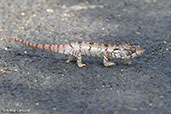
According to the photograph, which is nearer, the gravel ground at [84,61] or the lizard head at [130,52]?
the gravel ground at [84,61]

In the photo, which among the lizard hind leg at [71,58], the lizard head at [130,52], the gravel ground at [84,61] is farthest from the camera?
the lizard hind leg at [71,58]

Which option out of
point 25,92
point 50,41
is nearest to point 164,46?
point 50,41

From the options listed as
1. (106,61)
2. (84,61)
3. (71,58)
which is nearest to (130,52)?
(106,61)

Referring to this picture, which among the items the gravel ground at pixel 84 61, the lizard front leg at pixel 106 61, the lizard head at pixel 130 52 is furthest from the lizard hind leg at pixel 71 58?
the lizard head at pixel 130 52

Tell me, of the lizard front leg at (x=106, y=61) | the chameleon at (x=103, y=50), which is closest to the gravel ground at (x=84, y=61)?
the lizard front leg at (x=106, y=61)

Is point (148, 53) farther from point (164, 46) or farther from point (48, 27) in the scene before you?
point (48, 27)

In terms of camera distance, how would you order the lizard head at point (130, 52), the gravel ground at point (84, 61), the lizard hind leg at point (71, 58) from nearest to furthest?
the gravel ground at point (84, 61) < the lizard head at point (130, 52) < the lizard hind leg at point (71, 58)

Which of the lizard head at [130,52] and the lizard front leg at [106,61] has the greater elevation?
the lizard head at [130,52]

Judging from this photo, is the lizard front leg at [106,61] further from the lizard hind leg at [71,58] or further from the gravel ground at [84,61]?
the lizard hind leg at [71,58]
